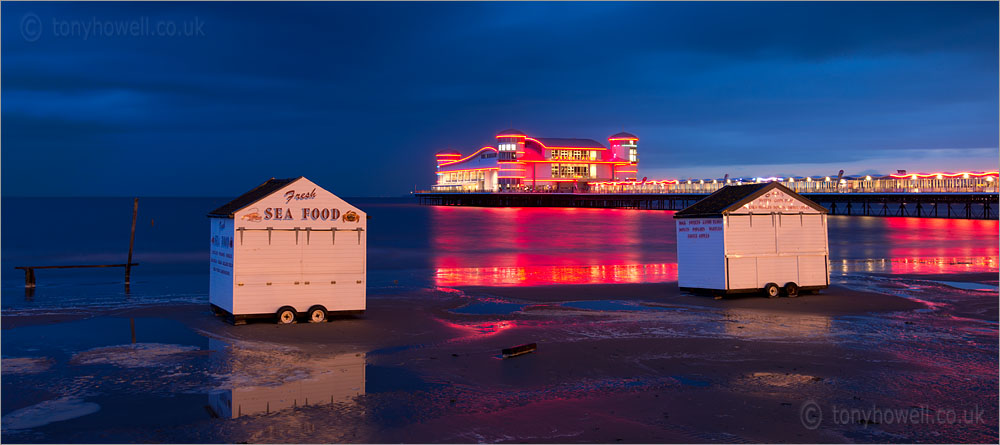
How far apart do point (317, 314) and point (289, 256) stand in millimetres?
1185

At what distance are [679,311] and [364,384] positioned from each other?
8.14m

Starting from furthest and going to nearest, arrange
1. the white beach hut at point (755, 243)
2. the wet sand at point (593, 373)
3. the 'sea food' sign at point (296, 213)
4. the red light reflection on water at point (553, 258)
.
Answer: the red light reflection on water at point (553, 258) → the white beach hut at point (755, 243) → the 'sea food' sign at point (296, 213) → the wet sand at point (593, 373)

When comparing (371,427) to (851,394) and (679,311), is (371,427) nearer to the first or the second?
(851,394)

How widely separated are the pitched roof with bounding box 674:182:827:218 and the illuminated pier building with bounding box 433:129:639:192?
119m

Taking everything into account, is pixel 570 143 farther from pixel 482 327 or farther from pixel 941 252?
pixel 482 327

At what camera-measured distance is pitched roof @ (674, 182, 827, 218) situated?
17609 millimetres

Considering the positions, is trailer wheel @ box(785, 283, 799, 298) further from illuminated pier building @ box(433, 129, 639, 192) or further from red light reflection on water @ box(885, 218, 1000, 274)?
illuminated pier building @ box(433, 129, 639, 192)

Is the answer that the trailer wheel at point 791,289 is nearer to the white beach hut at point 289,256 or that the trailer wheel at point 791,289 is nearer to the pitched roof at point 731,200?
the pitched roof at point 731,200

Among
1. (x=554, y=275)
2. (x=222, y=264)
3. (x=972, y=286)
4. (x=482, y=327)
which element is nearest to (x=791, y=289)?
(x=972, y=286)

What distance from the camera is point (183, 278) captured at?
24.5 m

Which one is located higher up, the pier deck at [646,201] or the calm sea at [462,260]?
the pier deck at [646,201]

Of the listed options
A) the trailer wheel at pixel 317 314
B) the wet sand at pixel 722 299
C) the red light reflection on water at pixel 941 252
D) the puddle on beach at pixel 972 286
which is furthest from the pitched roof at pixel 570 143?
the trailer wheel at pixel 317 314

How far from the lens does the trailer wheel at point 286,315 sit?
547 inches

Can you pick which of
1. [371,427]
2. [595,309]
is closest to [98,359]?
[371,427]
